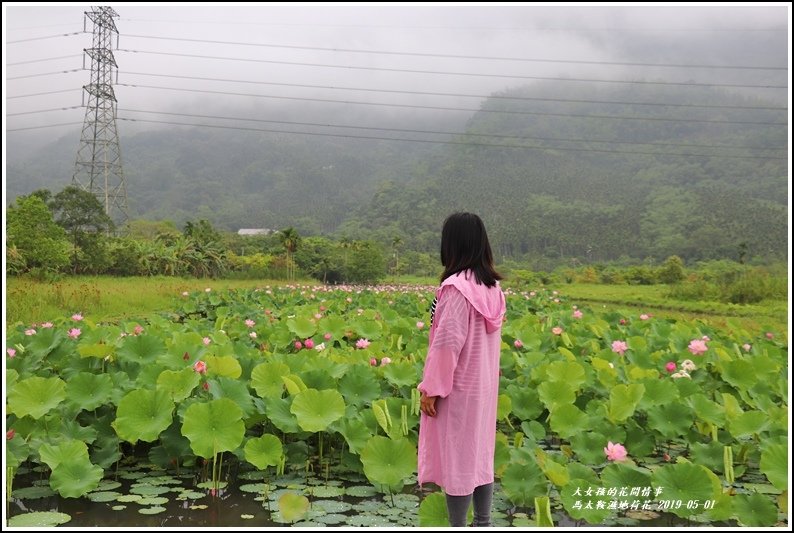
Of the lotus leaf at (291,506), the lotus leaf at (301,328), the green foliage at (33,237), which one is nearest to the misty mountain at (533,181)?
the green foliage at (33,237)

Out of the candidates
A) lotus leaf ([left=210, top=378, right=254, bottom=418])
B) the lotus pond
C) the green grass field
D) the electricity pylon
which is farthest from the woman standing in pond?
the electricity pylon

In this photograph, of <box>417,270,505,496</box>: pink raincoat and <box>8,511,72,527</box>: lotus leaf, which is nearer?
<box>417,270,505,496</box>: pink raincoat

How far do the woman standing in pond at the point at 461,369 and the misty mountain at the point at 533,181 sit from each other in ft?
102

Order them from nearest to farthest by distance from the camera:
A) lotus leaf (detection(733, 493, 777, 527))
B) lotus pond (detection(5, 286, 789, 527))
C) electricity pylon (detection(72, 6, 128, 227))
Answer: lotus leaf (detection(733, 493, 777, 527)), lotus pond (detection(5, 286, 789, 527)), electricity pylon (detection(72, 6, 128, 227))

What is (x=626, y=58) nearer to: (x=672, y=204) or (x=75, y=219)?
(x=672, y=204)

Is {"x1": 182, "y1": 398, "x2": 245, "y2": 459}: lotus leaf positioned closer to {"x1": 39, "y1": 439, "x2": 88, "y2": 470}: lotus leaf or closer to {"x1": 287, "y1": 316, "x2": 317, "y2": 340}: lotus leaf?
{"x1": 39, "y1": 439, "x2": 88, "y2": 470}: lotus leaf

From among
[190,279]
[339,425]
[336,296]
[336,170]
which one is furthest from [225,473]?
[336,170]

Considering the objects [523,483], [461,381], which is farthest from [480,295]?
[523,483]

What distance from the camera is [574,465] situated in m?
2.33

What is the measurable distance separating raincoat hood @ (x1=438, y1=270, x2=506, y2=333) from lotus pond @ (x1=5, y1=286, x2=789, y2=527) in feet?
1.81

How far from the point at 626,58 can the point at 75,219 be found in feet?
450

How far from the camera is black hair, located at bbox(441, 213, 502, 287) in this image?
195 cm

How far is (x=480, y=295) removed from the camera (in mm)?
1923

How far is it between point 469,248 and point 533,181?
5398 cm
